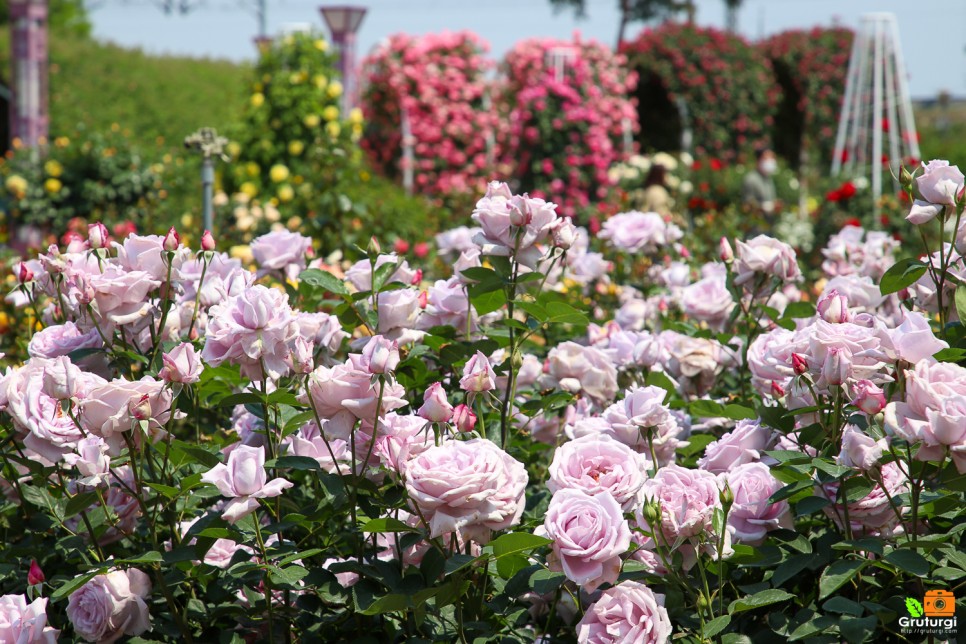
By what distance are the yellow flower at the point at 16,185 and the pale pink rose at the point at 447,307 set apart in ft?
19.6

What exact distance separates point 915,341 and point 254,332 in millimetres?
834

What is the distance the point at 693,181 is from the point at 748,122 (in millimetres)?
4571

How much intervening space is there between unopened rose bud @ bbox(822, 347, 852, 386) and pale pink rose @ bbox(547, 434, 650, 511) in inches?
10.0

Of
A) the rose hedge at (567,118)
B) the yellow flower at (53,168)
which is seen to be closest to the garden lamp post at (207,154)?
the yellow flower at (53,168)

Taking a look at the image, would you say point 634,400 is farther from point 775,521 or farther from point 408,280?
point 408,280

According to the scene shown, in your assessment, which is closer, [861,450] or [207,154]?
[861,450]

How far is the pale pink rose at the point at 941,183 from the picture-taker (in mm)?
1382

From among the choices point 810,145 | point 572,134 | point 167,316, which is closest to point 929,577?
point 167,316

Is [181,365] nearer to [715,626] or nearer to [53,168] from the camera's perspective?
[715,626]

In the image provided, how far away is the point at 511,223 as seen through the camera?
137 centimetres

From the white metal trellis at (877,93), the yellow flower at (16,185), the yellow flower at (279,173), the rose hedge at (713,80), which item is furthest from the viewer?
the rose hedge at (713,80)

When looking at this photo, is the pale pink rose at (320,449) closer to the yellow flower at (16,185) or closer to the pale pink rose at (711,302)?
the pale pink rose at (711,302)

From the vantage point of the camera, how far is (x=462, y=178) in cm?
1018

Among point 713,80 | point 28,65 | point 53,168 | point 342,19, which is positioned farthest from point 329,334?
point 713,80
